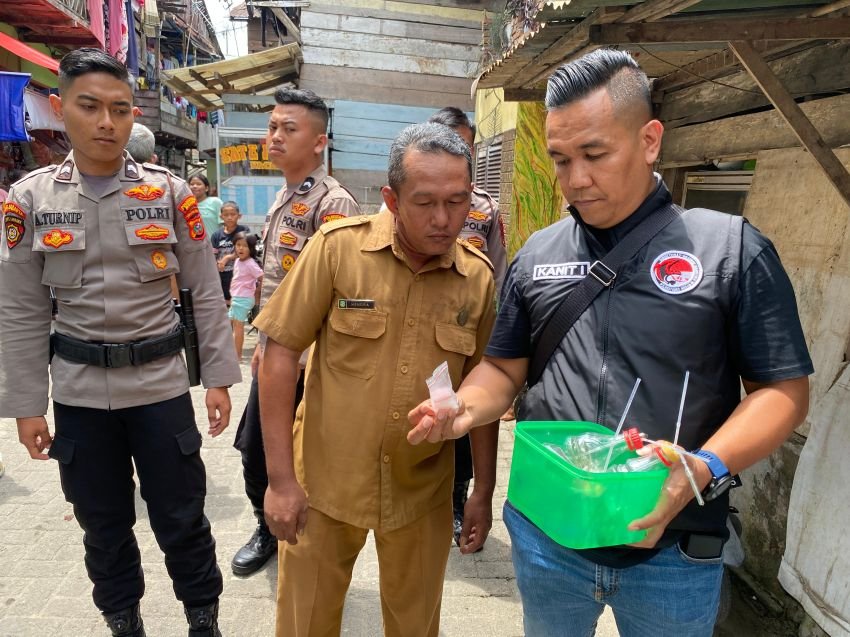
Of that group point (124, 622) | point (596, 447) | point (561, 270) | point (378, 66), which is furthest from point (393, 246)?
point (378, 66)

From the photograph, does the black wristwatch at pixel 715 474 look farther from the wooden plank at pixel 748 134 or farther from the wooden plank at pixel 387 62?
the wooden plank at pixel 387 62

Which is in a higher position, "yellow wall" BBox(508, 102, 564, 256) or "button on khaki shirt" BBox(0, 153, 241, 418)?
"yellow wall" BBox(508, 102, 564, 256)

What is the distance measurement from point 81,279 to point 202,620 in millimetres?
1460

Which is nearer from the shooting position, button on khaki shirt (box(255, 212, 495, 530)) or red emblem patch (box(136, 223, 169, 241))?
button on khaki shirt (box(255, 212, 495, 530))

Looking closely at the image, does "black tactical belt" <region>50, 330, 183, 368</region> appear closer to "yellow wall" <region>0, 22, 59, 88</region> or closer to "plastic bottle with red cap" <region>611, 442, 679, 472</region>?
"plastic bottle with red cap" <region>611, 442, 679, 472</region>

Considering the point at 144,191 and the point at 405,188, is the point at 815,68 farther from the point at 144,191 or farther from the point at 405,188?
the point at 144,191

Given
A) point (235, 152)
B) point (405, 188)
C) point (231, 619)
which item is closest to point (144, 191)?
point (405, 188)

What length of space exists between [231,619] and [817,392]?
287 cm

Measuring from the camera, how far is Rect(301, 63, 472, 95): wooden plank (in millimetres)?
10750

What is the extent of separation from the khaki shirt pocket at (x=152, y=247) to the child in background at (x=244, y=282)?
4.10m

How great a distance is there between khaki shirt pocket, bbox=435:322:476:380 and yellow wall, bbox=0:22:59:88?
11.1 metres

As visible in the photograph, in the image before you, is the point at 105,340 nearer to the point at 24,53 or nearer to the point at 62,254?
the point at 62,254

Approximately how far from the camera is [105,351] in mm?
2146

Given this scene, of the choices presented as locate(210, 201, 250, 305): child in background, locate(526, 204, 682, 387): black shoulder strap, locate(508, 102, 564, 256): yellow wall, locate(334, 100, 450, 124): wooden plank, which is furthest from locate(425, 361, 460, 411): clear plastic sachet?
locate(334, 100, 450, 124): wooden plank
